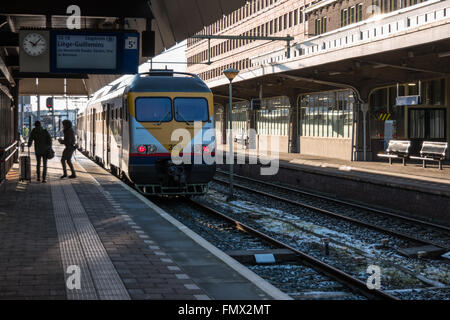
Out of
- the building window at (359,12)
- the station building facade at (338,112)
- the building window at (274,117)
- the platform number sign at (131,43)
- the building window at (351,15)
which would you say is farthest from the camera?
the building window at (351,15)

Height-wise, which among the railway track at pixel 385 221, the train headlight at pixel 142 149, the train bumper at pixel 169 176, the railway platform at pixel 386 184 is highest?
the train headlight at pixel 142 149

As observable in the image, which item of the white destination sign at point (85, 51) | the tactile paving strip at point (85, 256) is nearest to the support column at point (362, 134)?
the white destination sign at point (85, 51)

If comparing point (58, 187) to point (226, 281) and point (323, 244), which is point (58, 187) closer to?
point (323, 244)

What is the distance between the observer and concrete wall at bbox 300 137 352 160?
3017cm

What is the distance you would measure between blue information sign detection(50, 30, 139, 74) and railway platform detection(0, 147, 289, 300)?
2961 mm

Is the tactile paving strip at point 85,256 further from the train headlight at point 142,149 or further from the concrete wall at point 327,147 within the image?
the concrete wall at point 327,147

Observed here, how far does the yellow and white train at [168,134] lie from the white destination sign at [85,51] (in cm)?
121

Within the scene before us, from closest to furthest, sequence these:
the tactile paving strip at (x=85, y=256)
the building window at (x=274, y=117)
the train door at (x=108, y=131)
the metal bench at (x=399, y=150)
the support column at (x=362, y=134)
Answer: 1. the tactile paving strip at (x=85, y=256)
2. the train door at (x=108, y=131)
3. the metal bench at (x=399, y=150)
4. the support column at (x=362, y=134)
5. the building window at (x=274, y=117)

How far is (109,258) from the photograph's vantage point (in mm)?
8109

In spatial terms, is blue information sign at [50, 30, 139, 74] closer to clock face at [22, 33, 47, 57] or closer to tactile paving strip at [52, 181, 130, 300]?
clock face at [22, 33, 47, 57]

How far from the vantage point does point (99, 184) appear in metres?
17.9

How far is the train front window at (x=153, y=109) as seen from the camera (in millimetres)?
15234

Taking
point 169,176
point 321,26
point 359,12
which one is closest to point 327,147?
point 169,176
